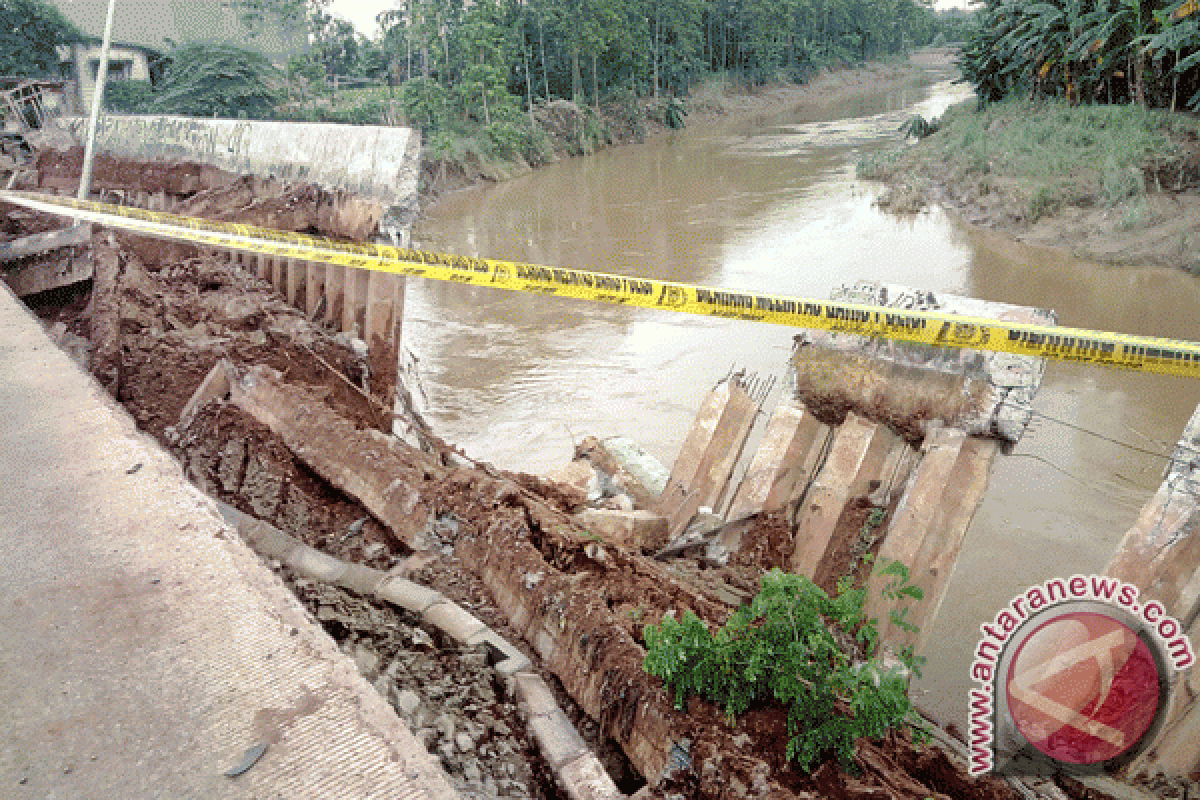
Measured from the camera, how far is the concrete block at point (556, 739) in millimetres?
2238

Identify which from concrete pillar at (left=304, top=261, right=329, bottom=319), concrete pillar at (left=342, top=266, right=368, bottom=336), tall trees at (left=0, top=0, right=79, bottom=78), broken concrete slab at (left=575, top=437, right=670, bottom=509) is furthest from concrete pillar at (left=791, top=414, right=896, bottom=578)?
tall trees at (left=0, top=0, right=79, bottom=78)

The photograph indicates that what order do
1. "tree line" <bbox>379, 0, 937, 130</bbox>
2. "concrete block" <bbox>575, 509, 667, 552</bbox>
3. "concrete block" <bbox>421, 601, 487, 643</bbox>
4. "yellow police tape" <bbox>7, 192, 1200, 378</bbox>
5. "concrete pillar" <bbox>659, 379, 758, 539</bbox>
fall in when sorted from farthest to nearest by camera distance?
"tree line" <bbox>379, 0, 937, 130</bbox>
"concrete pillar" <bbox>659, 379, 758, 539</bbox>
"concrete block" <bbox>575, 509, 667, 552</bbox>
"yellow police tape" <bbox>7, 192, 1200, 378</bbox>
"concrete block" <bbox>421, 601, 487, 643</bbox>

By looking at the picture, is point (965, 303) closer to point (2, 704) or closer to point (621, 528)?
point (621, 528)

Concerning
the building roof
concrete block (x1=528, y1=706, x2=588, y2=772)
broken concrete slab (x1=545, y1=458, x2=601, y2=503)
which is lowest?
broken concrete slab (x1=545, y1=458, x2=601, y2=503)

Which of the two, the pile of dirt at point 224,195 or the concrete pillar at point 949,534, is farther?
the pile of dirt at point 224,195

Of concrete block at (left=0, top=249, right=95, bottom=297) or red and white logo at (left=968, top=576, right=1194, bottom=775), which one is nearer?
red and white logo at (left=968, top=576, right=1194, bottom=775)

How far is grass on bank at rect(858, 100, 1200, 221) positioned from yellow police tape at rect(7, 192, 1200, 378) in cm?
1486

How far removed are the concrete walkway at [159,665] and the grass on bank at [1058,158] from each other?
57.0ft

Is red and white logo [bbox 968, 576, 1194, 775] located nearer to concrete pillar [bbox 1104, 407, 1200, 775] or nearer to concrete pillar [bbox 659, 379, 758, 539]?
concrete pillar [bbox 1104, 407, 1200, 775]

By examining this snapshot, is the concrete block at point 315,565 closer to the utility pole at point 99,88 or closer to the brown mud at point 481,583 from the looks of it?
the brown mud at point 481,583

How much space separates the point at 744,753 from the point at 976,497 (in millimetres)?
1898

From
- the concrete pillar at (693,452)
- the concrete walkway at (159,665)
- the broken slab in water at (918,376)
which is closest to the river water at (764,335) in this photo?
the concrete pillar at (693,452)

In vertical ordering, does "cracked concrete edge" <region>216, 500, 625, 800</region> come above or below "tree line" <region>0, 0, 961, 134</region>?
below

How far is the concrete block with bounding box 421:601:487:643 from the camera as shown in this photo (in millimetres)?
2693
